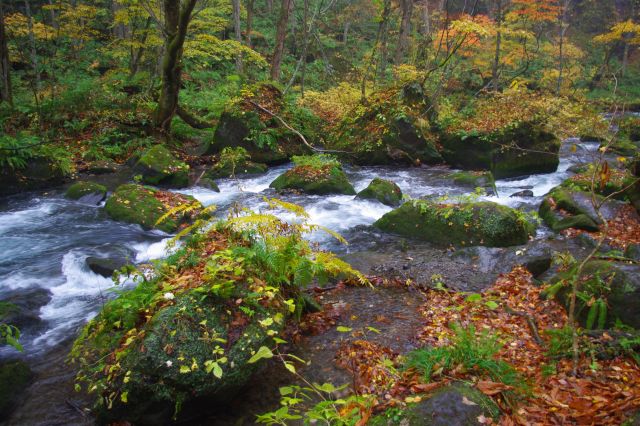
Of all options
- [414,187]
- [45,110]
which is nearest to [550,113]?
[414,187]

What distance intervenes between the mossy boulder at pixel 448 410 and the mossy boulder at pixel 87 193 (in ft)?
31.5

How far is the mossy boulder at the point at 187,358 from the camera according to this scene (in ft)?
11.2

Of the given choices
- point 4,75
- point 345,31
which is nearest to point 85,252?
point 4,75

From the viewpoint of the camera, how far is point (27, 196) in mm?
10664

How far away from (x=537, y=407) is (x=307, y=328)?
2.46 m

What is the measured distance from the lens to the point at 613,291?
4.23 m

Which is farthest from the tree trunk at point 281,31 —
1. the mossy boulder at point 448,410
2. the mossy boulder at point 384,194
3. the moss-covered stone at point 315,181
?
the mossy boulder at point 448,410

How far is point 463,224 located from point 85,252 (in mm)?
6984

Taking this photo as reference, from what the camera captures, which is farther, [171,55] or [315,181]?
[171,55]

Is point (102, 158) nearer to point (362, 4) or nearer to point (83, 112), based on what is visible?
point (83, 112)

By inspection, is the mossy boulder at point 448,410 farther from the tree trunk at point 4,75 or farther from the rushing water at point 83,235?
the tree trunk at point 4,75

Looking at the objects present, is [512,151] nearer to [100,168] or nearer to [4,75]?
[100,168]

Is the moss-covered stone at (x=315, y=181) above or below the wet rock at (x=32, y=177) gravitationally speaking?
below

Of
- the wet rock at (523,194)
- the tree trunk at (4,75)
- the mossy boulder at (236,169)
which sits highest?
the tree trunk at (4,75)
